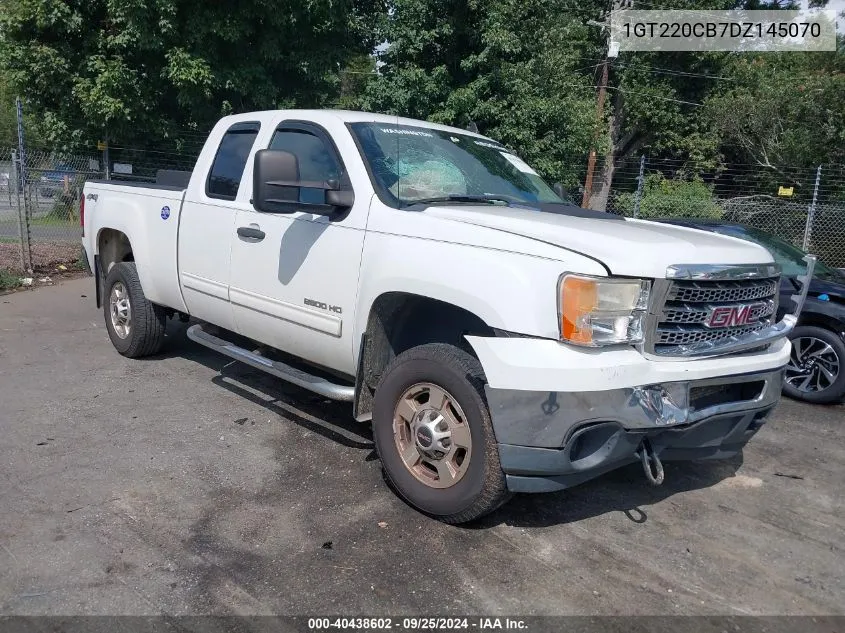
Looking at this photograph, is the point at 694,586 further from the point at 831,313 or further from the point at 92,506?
the point at 831,313

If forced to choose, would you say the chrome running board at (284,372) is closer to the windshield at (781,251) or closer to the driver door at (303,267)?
the driver door at (303,267)

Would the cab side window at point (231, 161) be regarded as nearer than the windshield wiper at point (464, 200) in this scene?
No

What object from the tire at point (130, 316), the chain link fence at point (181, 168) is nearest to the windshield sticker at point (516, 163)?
the tire at point (130, 316)

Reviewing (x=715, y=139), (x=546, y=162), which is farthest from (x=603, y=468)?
(x=715, y=139)

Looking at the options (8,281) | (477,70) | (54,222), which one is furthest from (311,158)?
(477,70)

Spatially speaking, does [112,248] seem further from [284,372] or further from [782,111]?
[782,111]

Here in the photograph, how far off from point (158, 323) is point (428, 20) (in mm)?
11387

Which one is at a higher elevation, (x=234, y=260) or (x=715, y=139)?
(x=715, y=139)

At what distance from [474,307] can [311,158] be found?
1808 mm

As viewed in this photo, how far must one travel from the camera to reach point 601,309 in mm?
3047

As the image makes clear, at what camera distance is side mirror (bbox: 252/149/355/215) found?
12.5 ft

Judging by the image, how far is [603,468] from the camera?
3230 mm

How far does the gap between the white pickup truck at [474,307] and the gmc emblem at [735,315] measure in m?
0.01

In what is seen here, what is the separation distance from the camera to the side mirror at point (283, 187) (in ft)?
12.5
